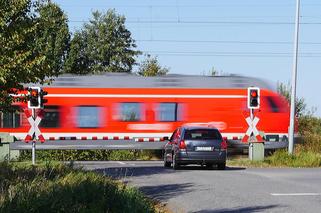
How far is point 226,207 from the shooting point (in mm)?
12281

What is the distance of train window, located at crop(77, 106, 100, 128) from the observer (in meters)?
33.4

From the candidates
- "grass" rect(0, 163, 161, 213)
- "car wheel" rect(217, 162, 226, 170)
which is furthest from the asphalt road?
"car wheel" rect(217, 162, 226, 170)

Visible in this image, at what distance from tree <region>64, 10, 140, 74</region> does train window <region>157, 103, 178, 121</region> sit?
23803 mm

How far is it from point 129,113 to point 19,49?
17860 millimetres

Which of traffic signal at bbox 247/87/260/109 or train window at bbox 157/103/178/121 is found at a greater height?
traffic signal at bbox 247/87/260/109

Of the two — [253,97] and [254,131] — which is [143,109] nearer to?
[254,131]

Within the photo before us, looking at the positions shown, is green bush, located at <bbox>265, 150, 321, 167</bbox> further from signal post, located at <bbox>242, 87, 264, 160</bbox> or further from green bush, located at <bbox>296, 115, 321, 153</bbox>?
green bush, located at <bbox>296, 115, 321, 153</bbox>

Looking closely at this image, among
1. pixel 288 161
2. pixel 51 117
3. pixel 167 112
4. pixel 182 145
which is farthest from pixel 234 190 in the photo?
pixel 51 117

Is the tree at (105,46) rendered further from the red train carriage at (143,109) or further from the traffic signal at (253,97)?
the traffic signal at (253,97)

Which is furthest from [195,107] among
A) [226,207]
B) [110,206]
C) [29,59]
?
[110,206]

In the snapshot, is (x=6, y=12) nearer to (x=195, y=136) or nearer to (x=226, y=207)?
(x=226, y=207)

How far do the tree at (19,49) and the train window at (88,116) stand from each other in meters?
16.3

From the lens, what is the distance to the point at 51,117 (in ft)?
109

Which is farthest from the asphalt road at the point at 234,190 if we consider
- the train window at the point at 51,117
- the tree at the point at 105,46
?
the tree at the point at 105,46
